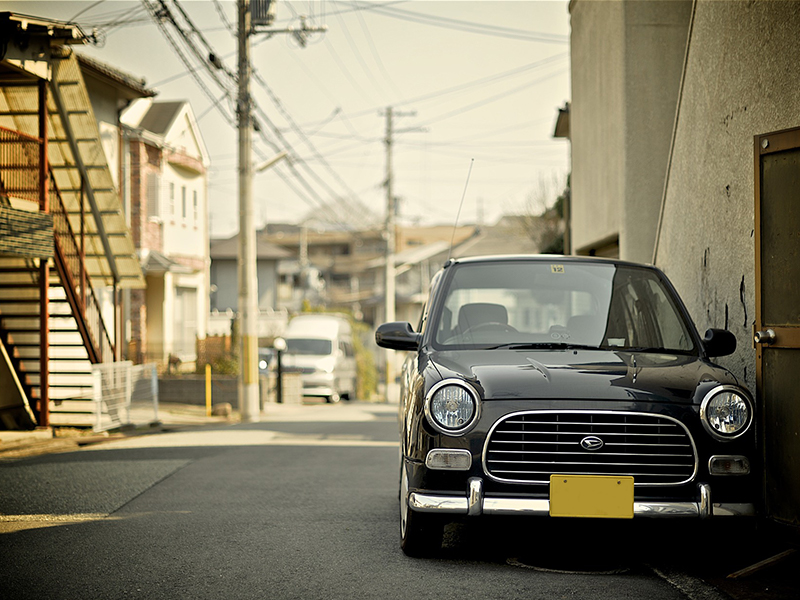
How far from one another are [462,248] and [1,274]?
41.0 m

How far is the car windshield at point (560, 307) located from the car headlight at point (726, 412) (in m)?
0.88

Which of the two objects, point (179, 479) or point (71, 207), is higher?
point (71, 207)

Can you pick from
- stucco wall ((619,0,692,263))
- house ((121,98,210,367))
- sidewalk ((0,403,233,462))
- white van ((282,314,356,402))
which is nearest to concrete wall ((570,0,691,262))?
stucco wall ((619,0,692,263))

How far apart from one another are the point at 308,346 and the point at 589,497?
75.6 ft

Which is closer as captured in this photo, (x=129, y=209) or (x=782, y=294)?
(x=782, y=294)

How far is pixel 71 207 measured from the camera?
14562 mm

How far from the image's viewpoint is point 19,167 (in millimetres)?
12453

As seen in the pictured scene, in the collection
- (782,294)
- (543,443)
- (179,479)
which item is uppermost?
(782,294)

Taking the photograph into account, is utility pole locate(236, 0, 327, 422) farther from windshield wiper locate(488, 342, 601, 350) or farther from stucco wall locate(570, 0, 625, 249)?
windshield wiper locate(488, 342, 601, 350)

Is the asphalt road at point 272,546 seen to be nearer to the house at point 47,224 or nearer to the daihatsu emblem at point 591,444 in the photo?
the daihatsu emblem at point 591,444

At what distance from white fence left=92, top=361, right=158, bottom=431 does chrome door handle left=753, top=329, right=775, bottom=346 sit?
9.62 metres

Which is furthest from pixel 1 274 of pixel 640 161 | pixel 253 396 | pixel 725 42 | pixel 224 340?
pixel 224 340

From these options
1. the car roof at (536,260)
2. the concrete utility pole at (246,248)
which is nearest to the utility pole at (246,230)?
the concrete utility pole at (246,248)

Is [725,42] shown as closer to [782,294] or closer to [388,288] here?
[782,294]
